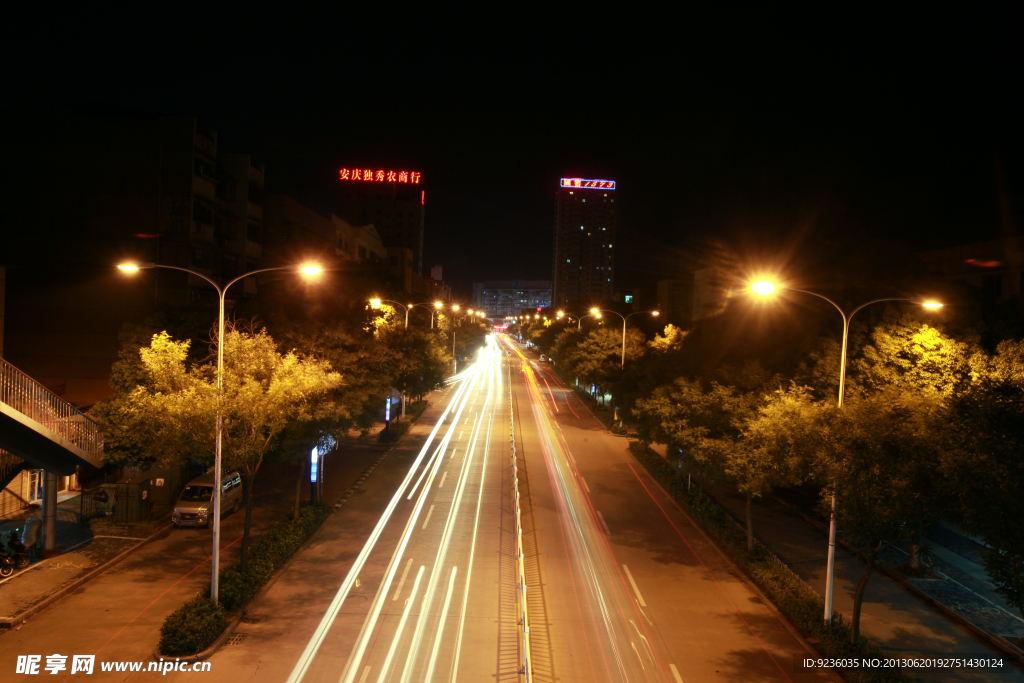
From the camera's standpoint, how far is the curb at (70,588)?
12102 millimetres

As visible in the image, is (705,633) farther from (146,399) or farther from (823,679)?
(146,399)

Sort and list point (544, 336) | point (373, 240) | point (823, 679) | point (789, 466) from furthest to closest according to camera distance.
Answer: point (544, 336), point (373, 240), point (789, 466), point (823, 679)

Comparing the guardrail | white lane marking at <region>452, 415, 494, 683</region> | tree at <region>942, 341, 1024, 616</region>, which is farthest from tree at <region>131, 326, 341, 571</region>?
tree at <region>942, 341, 1024, 616</region>

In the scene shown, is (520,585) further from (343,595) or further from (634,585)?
(343,595)

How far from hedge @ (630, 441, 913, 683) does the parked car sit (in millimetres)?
14153

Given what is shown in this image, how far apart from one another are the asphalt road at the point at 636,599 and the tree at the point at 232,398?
7151 mm

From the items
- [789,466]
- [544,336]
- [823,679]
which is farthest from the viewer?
[544,336]

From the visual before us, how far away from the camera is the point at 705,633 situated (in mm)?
12656

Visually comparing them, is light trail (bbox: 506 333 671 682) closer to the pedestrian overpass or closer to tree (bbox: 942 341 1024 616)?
tree (bbox: 942 341 1024 616)

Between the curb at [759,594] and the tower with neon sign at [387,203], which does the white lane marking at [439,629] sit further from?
the tower with neon sign at [387,203]

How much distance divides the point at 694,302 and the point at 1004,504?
52948 millimetres

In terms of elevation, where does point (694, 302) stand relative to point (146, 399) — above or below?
above

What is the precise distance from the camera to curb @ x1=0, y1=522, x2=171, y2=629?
1210cm

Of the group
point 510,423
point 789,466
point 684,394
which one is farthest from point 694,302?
point 789,466
